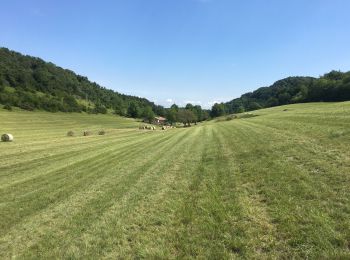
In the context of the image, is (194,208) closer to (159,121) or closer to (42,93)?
(42,93)

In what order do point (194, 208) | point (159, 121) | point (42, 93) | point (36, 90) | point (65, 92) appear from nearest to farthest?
point (194, 208) < point (42, 93) < point (36, 90) < point (65, 92) < point (159, 121)

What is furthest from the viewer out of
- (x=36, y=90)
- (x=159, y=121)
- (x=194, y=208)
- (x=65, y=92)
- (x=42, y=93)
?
(x=159, y=121)

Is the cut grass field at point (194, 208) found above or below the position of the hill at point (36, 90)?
below

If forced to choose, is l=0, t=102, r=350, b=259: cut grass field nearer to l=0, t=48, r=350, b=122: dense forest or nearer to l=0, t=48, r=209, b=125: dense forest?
l=0, t=48, r=209, b=125: dense forest

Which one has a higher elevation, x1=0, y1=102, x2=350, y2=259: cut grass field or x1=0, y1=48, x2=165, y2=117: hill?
x1=0, y1=48, x2=165, y2=117: hill

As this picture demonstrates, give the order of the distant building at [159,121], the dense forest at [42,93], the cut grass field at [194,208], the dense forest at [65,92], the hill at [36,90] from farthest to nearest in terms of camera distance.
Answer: the distant building at [159,121] → the dense forest at [42,93] → the hill at [36,90] → the dense forest at [65,92] → the cut grass field at [194,208]

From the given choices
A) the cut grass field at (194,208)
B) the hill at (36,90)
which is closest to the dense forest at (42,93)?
the hill at (36,90)

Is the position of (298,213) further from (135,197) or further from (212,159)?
(212,159)

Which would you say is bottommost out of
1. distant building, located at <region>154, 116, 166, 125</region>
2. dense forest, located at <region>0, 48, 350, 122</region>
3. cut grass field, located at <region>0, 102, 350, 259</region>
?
distant building, located at <region>154, 116, 166, 125</region>

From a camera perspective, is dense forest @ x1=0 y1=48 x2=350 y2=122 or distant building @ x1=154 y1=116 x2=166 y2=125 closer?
dense forest @ x1=0 y1=48 x2=350 y2=122

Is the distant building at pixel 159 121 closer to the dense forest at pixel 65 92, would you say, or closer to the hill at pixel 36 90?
the dense forest at pixel 65 92

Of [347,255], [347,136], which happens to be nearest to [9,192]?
[347,255]

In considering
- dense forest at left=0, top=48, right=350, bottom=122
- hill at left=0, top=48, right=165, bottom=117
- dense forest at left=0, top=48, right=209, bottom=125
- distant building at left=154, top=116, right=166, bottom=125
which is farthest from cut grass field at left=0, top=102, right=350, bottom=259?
distant building at left=154, top=116, right=166, bottom=125

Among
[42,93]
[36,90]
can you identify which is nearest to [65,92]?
[36,90]
